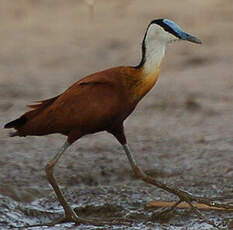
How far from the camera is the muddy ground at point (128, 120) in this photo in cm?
593

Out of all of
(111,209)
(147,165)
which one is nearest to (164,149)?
(147,165)

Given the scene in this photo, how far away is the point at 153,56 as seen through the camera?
502 centimetres

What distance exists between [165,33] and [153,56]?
0.56 feet

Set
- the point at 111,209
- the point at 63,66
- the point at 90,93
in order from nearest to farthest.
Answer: the point at 90,93
the point at 111,209
the point at 63,66

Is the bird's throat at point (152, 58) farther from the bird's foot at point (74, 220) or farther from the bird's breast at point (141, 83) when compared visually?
the bird's foot at point (74, 220)

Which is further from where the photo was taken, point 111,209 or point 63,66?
point 63,66

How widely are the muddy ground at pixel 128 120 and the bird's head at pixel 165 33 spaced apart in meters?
1.27

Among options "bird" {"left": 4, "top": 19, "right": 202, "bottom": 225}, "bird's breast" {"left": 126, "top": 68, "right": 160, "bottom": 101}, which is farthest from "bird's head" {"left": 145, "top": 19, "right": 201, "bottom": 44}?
"bird's breast" {"left": 126, "top": 68, "right": 160, "bottom": 101}

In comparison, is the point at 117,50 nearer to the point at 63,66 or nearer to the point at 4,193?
the point at 63,66

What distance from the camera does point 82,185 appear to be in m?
6.40

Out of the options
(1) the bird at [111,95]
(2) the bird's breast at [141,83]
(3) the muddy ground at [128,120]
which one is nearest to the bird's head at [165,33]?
(1) the bird at [111,95]

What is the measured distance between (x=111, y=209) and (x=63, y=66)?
6.38m

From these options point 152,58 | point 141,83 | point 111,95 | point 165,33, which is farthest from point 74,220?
point 165,33

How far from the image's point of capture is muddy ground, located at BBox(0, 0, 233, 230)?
593 centimetres
